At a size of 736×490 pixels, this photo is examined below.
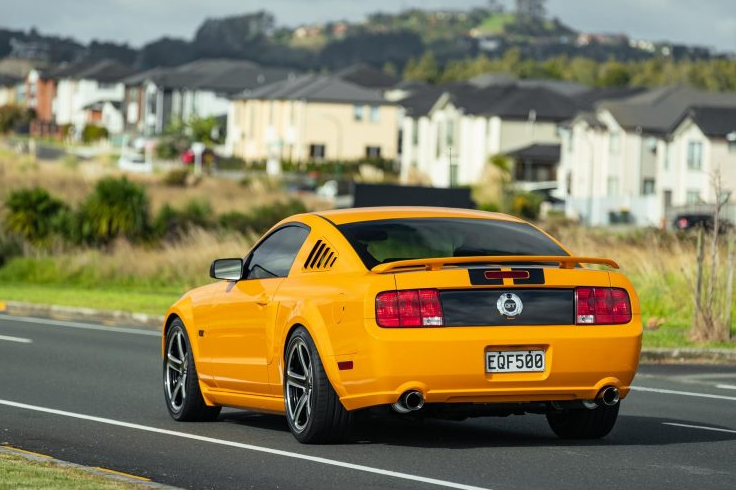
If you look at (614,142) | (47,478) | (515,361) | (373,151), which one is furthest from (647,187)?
(47,478)

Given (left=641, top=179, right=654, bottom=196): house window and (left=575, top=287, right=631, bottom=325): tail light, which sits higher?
(left=575, top=287, right=631, bottom=325): tail light

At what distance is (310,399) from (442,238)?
150 centimetres

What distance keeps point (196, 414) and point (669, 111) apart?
83.9 metres

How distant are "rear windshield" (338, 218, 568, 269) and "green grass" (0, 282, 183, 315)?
1531 centimetres

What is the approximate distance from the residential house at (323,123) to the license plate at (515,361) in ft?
370

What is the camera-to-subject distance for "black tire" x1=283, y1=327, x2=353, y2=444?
9.77m

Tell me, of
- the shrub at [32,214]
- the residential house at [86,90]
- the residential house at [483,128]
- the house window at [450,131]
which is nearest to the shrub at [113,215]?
the shrub at [32,214]

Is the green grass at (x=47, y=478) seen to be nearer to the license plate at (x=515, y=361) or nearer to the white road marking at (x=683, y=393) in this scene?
the license plate at (x=515, y=361)

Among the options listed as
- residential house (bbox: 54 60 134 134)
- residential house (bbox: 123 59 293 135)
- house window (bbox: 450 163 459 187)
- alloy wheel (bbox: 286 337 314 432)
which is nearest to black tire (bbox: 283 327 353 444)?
alloy wheel (bbox: 286 337 314 432)

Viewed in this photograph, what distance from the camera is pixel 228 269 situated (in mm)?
11266

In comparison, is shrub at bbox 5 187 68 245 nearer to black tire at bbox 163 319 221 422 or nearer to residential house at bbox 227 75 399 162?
black tire at bbox 163 319 221 422

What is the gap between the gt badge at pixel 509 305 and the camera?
9516mm

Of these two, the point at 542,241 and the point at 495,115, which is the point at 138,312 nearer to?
the point at 542,241

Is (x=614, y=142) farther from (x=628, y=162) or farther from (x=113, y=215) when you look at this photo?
(x=113, y=215)
